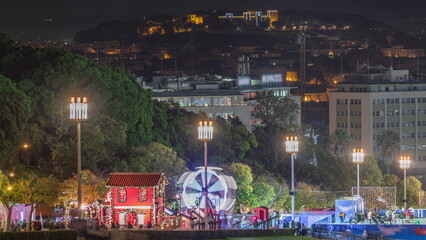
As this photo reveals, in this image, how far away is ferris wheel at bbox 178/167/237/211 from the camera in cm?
7406

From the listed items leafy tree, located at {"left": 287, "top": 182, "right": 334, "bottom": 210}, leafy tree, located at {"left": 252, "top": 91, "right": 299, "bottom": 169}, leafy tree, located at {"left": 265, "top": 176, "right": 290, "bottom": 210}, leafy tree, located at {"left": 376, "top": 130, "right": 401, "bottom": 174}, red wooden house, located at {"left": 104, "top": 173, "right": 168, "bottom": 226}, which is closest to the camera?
red wooden house, located at {"left": 104, "top": 173, "right": 168, "bottom": 226}

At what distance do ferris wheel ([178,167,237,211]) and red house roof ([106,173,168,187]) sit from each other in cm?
337

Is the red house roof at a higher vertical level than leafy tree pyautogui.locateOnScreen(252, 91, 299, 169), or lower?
lower

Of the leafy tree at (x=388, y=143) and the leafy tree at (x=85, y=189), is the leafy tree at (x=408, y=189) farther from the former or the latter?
the leafy tree at (x=85, y=189)

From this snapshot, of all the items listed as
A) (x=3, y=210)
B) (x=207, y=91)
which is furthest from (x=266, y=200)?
(x=207, y=91)

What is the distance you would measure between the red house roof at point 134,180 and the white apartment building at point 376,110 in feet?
397

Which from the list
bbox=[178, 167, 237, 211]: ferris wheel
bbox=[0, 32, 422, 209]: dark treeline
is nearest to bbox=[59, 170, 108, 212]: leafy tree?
bbox=[0, 32, 422, 209]: dark treeline

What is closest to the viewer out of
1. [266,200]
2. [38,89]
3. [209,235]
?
[209,235]

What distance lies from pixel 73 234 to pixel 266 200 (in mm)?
40803

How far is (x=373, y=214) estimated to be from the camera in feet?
266

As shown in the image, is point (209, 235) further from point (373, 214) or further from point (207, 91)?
point (207, 91)

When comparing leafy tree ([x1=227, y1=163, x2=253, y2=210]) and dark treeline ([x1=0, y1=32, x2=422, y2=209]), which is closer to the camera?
dark treeline ([x1=0, y1=32, x2=422, y2=209])

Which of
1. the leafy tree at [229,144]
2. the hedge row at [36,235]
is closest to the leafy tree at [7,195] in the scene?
the hedge row at [36,235]

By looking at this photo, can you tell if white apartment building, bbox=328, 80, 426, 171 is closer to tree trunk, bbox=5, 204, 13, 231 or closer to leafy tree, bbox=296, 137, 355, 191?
leafy tree, bbox=296, 137, 355, 191
